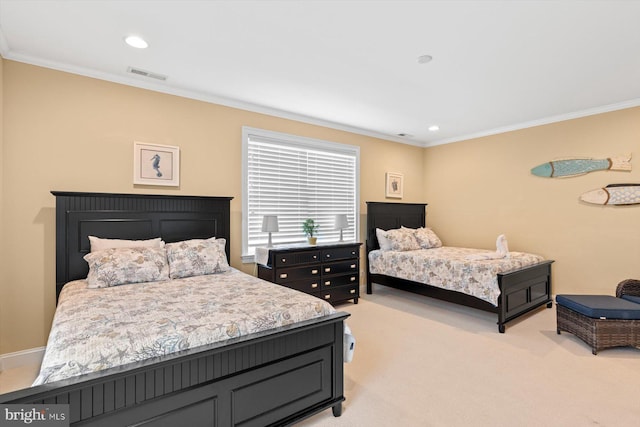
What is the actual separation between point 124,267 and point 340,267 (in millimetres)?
2681

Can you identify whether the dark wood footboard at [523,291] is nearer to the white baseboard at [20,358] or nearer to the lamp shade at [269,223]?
the lamp shade at [269,223]

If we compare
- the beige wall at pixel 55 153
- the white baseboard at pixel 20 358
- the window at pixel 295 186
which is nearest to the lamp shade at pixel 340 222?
the window at pixel 295 186

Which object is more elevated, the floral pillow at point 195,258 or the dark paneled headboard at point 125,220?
the dark paneled headboard at point 125,220

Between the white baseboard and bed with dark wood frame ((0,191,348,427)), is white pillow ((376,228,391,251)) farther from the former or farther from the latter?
the white baseboard

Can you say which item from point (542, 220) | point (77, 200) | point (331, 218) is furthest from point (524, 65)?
point (77, 200)

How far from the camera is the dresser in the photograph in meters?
3.92

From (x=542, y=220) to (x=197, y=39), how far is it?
16.8ft

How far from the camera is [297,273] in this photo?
4.06 m

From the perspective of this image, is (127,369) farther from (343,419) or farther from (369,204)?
(369,204)

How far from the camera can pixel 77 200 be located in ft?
9.67

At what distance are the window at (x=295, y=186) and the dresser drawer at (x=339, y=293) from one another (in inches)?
33.8

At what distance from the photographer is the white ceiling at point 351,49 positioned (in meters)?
2.20

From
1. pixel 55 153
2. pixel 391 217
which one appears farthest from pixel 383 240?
pixel 55 153

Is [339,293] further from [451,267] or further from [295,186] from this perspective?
[295,186]
